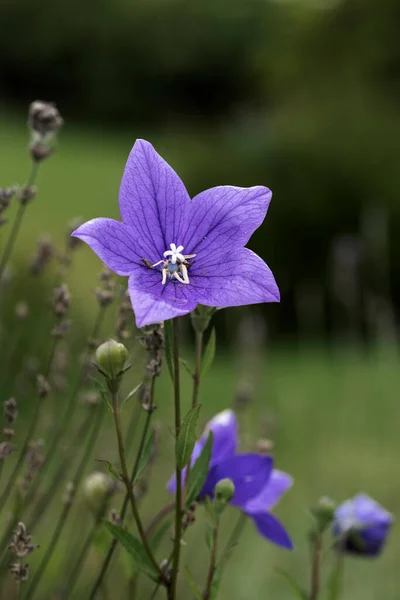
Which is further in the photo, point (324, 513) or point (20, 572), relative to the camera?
point (324, 513)

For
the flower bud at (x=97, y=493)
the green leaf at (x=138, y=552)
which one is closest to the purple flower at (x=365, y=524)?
the flower bud at (x=97, y=493)

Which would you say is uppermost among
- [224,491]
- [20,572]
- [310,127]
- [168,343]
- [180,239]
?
[310,127]

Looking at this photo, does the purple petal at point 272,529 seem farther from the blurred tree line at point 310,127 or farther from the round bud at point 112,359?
the blurred tree line at point 310,127

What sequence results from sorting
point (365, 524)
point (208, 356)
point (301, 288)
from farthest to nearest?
point (301, 288), point (365, 524), point (208, 356)

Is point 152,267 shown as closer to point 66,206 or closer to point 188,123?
point 66,206

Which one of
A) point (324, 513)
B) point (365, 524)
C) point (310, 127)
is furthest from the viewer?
point (310, 127)

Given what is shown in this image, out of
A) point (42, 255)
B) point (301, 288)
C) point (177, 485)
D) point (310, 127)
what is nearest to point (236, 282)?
point (177, 485)

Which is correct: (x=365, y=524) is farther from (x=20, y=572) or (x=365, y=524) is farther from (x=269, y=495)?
(x=20, y=572)
